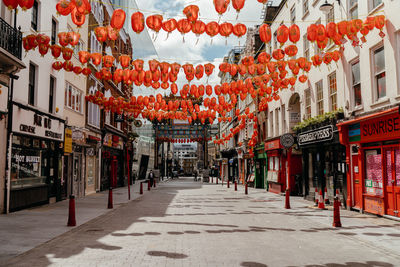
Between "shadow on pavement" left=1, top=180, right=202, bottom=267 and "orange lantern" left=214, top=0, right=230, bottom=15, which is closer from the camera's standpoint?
"shadow on pavement" left=1, top=180, right=202, bottom=267

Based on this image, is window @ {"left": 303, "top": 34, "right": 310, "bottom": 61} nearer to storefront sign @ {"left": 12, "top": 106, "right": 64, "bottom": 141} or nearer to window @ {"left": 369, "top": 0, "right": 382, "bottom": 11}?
window @ {"left": 369, "top": 0, "right": 382, "bottom": 11}

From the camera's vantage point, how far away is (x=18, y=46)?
12.9m

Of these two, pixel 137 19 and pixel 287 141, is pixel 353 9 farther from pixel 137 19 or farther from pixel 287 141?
pixel 137 19

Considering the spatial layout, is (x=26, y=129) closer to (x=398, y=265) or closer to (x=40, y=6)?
(x=40, y=6)

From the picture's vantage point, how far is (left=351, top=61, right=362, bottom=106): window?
48.4 ft

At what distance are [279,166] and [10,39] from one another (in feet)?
62.2

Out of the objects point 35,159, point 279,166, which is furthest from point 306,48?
point 35,159

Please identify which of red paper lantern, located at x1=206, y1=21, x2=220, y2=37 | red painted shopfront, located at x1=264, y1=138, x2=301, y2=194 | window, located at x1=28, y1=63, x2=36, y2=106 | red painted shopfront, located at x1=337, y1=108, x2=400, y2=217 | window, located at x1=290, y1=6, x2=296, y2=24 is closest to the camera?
red paper lantern, located at x1=206, y1=21, x2=220, y2=37

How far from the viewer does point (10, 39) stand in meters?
12.5

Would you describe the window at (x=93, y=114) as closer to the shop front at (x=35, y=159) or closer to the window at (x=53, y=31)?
the shop front at (x=35, y=159)

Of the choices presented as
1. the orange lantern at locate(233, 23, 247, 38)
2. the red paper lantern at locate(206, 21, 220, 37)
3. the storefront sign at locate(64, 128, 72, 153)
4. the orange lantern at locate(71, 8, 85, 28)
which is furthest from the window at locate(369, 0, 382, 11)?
the storefront sign at locate(64, 128, 72, 153)

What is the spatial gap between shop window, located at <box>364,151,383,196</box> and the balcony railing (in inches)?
548

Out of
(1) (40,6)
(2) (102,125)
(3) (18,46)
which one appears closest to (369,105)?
(3) (18,46)

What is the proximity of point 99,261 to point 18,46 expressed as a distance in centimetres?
965
